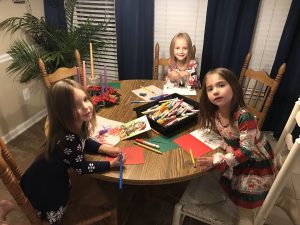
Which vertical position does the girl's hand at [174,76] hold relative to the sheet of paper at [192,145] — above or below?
above

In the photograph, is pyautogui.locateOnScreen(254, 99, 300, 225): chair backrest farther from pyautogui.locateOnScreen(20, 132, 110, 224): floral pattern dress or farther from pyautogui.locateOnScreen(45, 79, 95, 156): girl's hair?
pyautogui.locateOnScreen(45, 79, 95, 156): girl's hair

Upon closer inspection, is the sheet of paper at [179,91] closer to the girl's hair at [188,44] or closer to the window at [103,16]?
the girl's hair at [188,44]

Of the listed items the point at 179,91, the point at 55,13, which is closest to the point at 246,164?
the point at 179,91

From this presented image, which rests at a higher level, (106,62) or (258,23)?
(258,23)

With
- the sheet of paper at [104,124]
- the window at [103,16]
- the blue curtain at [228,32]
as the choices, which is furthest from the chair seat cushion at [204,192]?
the window at [103,16]

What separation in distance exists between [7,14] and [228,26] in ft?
7.12

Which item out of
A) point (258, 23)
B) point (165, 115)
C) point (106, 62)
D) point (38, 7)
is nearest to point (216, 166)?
point (165, 115)

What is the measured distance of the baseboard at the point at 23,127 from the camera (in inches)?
102

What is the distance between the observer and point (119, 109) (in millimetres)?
1647

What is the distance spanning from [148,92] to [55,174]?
0.99 m

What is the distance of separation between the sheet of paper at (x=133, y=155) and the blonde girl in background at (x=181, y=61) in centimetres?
96

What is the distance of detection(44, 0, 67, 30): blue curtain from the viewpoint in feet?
8.80

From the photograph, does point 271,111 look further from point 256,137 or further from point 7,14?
point 7,14

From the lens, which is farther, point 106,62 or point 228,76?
point 106,62
